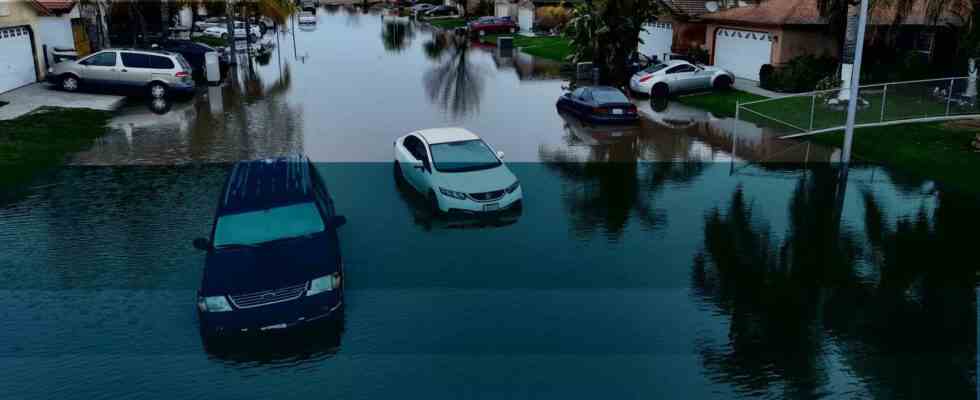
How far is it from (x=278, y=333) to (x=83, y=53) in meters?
33.5

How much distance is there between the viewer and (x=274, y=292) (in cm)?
995

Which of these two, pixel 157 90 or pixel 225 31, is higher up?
pixel 225 31

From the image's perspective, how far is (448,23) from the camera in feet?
269

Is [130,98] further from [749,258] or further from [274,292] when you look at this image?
[749,258]

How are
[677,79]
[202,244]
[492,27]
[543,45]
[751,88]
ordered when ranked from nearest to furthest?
[202,244], [677,79], [751,88], [543,45], [492,27]

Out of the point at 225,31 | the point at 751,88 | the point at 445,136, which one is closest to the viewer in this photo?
the point at 445,136

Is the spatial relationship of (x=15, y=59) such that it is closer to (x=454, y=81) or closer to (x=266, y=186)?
(x=454, y=81)

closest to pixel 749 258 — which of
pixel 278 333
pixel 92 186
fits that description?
pixel 278 333

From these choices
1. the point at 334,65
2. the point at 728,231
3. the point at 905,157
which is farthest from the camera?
the point at 334,65

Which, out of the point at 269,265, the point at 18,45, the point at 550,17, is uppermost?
the point at 550,17

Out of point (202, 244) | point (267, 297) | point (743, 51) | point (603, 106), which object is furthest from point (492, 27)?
point (267, 297)

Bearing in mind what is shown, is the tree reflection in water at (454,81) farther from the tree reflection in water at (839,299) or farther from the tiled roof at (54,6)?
the tiled roof at (54,6)

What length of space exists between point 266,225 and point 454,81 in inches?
998

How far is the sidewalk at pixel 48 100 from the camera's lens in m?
25.1
